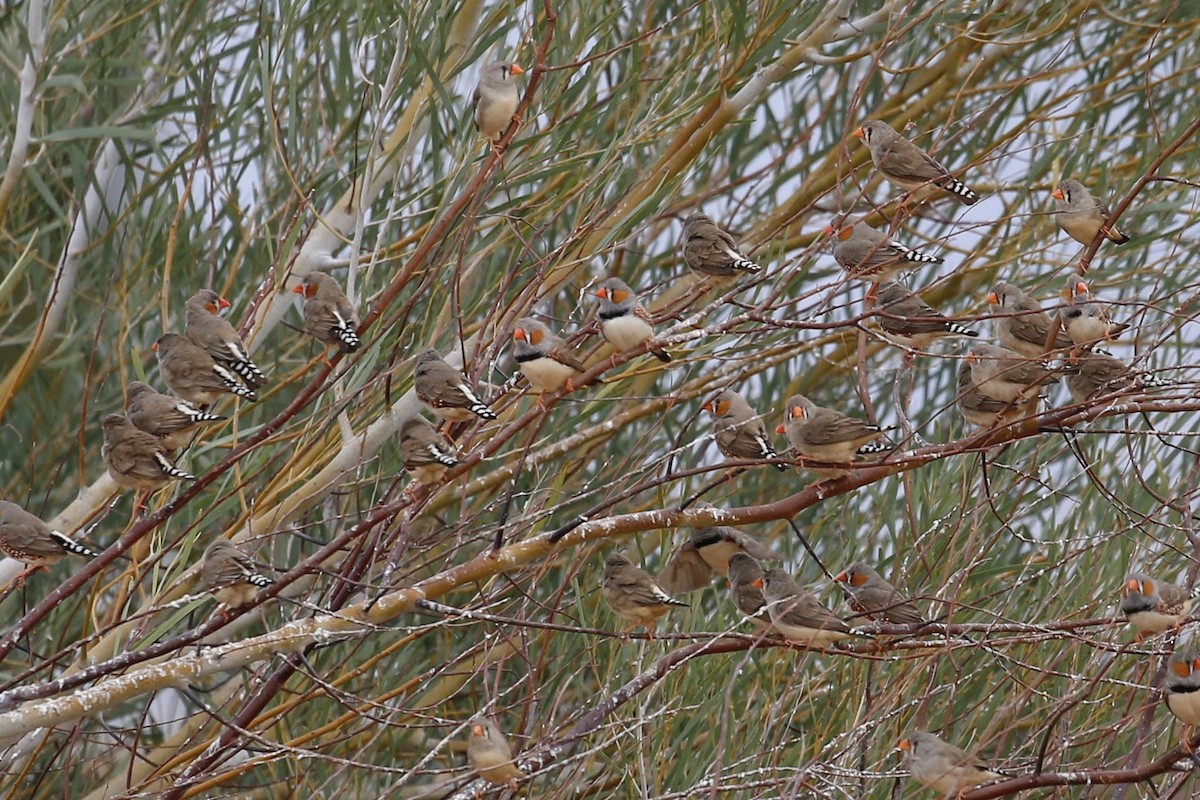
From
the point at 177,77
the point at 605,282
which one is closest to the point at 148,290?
the point at 177,77

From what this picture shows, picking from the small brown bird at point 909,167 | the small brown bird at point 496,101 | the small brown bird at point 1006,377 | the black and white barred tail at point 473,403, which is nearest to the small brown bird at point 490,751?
the black and white barred tail at point 473,403

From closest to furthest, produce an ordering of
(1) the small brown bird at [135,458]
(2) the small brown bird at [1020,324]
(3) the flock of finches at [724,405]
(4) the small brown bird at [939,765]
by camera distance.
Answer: (4) the small brown bird at [939,765] < (3) the flock of finches at [724,405] < (1) the small brown bird at [135,458] < (2) the small brown bird at [1020,324]

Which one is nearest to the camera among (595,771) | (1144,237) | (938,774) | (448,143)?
(938,774)

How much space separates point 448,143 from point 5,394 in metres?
2.05

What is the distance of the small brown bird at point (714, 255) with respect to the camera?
6.30 m

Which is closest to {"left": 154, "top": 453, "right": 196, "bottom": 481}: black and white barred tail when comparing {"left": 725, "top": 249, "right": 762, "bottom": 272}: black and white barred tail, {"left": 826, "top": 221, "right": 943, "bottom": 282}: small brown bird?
{"left": 725, "top": 249, "right": 762, "bottom": 272}: black and white barred tail

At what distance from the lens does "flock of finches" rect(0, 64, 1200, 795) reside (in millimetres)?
5402

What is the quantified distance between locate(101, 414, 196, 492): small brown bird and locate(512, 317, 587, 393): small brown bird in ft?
4.37

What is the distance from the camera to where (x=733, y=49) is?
6590 millimetres

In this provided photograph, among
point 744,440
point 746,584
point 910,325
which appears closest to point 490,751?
point 746,584

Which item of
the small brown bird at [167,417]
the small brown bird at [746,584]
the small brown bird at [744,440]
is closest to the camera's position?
the small brown bird at [167,417]

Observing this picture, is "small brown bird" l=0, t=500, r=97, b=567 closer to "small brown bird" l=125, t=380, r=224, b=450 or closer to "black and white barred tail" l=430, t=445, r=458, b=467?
"small brown bird" l=125, t=380, r=224, b=450

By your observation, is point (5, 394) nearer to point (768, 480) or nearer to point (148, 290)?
point (148, 290)

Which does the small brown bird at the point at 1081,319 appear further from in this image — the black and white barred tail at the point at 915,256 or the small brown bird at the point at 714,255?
the small brown bird at the point at 714,255
